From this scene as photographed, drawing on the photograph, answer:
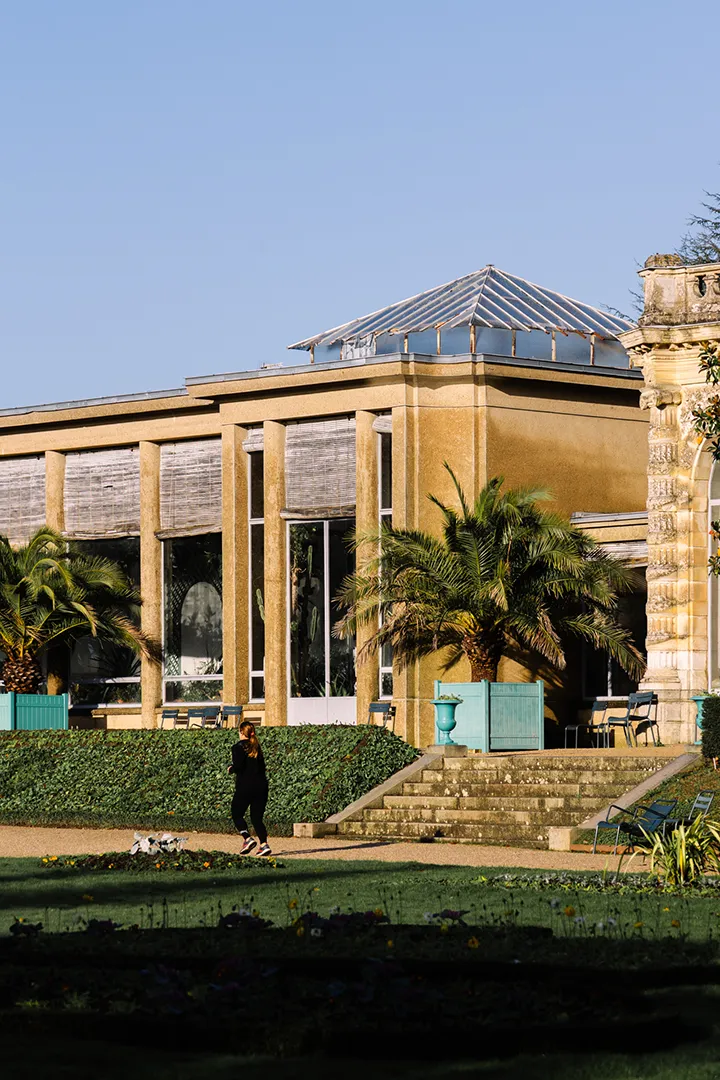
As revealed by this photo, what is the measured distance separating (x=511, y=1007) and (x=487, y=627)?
66.8 ft

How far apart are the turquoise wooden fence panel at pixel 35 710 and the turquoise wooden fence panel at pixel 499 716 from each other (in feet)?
28.7

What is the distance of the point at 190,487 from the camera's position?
3462 cm

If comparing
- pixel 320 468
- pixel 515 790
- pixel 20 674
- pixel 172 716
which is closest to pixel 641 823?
pixel 515 790

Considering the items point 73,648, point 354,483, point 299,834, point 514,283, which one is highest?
point 514,283

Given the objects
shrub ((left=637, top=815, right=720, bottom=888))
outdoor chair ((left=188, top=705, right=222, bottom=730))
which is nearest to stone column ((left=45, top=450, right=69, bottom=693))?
outdoor chair ((left=188, top=705, right=222, bottom=730))

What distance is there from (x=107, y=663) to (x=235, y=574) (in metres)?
4.68

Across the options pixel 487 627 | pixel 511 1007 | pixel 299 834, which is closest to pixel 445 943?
pixel 511 1007

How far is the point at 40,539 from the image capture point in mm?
34031

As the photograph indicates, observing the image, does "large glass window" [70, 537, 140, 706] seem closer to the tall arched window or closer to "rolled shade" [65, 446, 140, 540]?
"rolled shade" [65, 446, 140, 540]

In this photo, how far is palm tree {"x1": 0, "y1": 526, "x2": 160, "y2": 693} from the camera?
33.4 meters

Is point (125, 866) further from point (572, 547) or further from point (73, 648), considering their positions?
point (73, 648)

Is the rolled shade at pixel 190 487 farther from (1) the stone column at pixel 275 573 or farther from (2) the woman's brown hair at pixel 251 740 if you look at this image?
(2) the woman's brown hair at pixel 251 740

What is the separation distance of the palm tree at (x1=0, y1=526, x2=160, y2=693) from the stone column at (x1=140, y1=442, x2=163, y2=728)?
1.08 ft

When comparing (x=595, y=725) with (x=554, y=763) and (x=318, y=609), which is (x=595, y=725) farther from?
(x=554, y=763)
